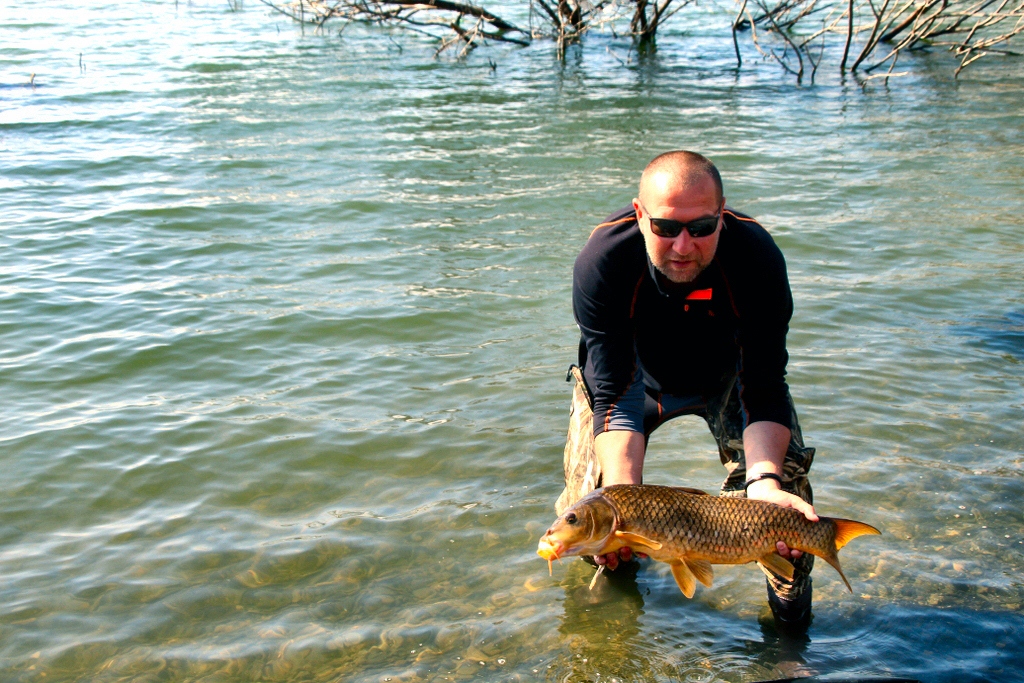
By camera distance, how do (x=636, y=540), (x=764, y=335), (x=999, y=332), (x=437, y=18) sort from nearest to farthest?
1. (x=636, y=540)
2. (x=764, y=335)
3. (x=999, y=332)
4. (x=437, y=18)

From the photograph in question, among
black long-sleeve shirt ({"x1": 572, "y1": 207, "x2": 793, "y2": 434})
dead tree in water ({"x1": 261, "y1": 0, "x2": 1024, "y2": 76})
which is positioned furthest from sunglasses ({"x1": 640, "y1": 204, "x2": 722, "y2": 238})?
dead tree in water ({"x1": 261, "y1": 0, "x2": 1024, "y2": 76})

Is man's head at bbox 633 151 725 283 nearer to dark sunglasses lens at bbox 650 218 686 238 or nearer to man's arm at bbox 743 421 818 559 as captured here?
dark sunglasses lens at bbox 650 218 686 238

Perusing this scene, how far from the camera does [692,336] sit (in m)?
4.61

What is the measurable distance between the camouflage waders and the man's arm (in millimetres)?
178

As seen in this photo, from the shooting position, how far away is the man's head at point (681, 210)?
3973mm

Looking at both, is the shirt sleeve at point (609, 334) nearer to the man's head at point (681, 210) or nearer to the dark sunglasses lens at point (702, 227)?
the man's head at point (681, 210)

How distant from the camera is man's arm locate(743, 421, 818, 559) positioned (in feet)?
13.0

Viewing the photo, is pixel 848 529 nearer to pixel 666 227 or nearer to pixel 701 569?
pixel 701 569

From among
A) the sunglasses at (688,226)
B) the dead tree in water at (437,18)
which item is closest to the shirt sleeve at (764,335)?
the sunglasses at (688,226)

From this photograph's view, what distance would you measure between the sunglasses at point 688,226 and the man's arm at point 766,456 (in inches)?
37.3

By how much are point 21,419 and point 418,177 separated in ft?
24.4

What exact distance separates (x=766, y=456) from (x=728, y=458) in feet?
1.86

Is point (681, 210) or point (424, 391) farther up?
point (681, 210)

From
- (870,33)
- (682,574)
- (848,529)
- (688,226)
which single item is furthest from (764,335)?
(870,33)
